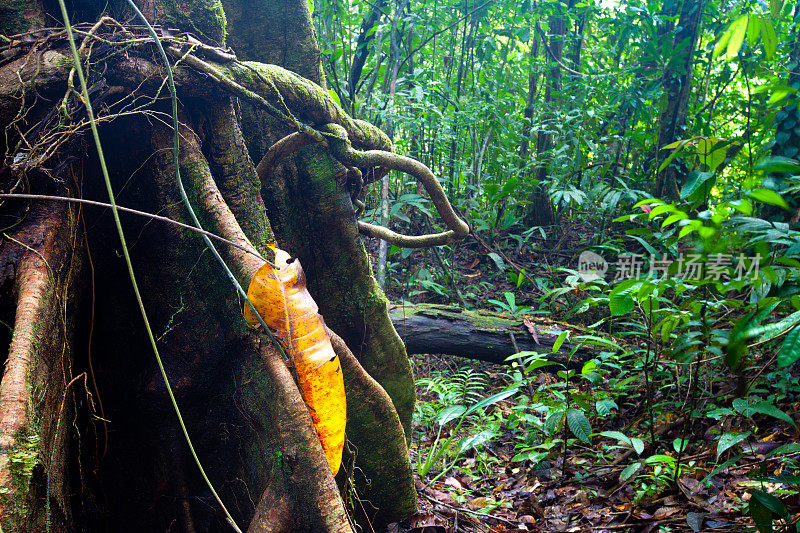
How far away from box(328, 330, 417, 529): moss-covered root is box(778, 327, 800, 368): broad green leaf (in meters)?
1.52

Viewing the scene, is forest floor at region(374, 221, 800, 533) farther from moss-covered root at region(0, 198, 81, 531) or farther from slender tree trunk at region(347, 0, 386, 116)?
slender tree trunk at region(347, 0, 386, 116)

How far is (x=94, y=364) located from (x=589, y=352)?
136 inches

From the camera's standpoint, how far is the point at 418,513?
8.39 ft

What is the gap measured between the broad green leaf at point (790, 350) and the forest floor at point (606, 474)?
0.73m

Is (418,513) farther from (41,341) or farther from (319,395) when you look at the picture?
(41,341)

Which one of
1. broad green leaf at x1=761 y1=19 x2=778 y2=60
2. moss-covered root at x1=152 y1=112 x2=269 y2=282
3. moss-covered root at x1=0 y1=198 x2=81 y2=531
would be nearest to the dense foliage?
broad green leaf at x1=761 y1=19 x2=778 y2=60

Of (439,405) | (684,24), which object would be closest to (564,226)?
(684,24)

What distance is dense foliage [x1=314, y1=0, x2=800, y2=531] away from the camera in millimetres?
3021

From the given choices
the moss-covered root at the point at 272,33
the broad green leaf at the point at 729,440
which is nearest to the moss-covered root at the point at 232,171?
the moss-covered root at the point at 272,33

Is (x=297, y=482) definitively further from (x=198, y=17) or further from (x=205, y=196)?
(x=198, y=17)

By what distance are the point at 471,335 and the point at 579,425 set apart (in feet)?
5.72

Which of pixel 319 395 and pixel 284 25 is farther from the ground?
pixel 284 25

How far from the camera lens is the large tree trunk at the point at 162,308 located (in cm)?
170

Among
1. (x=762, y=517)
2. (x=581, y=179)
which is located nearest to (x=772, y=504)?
(x=762, y=517)
